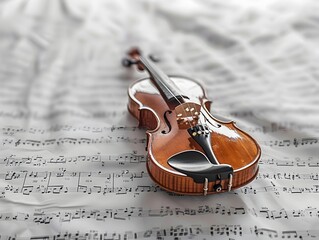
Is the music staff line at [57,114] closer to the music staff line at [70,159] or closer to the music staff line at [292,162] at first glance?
the music staff line at [70,159]

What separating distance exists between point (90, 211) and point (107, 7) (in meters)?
0.90

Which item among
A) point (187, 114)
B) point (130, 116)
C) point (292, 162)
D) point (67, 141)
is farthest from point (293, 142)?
point (67, 141)

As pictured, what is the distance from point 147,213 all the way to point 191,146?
128 mm

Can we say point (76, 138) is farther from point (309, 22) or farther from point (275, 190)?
point (309, 22)

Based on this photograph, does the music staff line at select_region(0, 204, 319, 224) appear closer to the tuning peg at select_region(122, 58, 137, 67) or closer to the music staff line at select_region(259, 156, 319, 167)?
the music staff line at select_region(259, 156, 319, 167)

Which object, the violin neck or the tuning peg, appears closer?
the violin neck

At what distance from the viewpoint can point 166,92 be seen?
0.99m

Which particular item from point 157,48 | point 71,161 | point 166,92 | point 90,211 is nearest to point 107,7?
point 157,48

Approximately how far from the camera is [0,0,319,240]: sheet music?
0.78 m

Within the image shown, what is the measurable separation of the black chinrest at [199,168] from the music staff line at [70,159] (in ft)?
0.46

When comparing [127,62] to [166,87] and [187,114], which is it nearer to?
[166,87]

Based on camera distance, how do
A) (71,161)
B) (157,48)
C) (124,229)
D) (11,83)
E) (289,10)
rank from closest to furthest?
1. (124,229)
2. (71,161)
3. (11,83)
4. (157,48)
5. (289,10)

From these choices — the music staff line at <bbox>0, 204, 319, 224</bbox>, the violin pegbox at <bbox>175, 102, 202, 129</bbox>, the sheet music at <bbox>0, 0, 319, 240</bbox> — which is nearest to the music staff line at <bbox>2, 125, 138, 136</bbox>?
the sheet music at <bbox>0, 0, 319, 240</bbox>

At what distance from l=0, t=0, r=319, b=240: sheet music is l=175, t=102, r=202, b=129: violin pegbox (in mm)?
105
